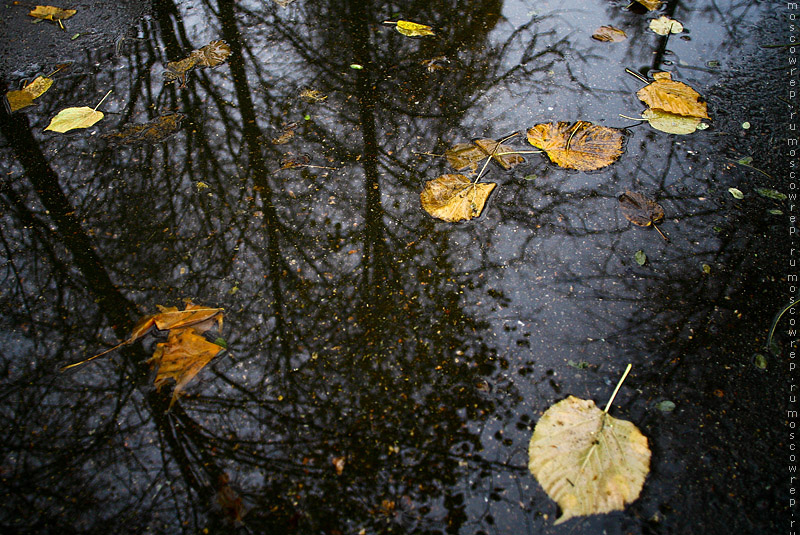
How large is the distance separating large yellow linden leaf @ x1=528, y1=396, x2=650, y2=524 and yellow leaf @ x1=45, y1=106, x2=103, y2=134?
253cm

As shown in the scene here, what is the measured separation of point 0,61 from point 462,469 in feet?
11.4

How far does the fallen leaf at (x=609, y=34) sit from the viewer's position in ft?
8.71

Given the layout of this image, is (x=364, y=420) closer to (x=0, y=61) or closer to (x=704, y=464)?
(x=704, y=464)

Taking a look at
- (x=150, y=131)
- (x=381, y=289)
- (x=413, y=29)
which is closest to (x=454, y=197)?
(x=381, y=289)

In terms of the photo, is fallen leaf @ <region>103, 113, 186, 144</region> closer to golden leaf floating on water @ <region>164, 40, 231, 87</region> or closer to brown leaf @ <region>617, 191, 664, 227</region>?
golden leaf floating on water @ <region>164, 40, 231, 87</region>

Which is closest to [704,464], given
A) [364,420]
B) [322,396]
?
[364,420]

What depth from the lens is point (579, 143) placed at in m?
2.10

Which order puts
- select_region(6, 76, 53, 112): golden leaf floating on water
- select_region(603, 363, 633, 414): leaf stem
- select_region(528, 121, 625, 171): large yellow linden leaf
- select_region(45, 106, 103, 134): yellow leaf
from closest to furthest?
1. select_region(603, 363, 633, 414): leaf stem
2. select_region(528, 121, 625, 171): large yellow linden leaf
3. select_region(45, 106, 103, 134): yellow leaf
4. select_region(6, 76, 53, 112): golden leaf floating on water

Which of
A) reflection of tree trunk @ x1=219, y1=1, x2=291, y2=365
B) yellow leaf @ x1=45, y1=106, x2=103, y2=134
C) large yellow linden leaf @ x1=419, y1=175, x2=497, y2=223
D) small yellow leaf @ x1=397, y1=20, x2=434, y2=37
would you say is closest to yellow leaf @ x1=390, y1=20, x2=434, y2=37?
small yellow leaf @ x1=397, y1=20, x2=434, y2=37

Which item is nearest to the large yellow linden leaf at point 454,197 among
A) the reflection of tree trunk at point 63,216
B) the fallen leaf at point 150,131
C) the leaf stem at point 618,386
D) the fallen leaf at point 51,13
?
the leaf stem at point 618,386

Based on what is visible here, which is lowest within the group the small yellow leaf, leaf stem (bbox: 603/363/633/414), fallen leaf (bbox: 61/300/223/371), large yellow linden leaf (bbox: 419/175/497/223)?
leaf stem (bbox: 603/363/633/414)

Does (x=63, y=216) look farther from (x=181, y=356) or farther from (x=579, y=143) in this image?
(x=579, y=143)

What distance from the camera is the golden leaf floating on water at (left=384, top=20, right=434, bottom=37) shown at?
275 centimetres

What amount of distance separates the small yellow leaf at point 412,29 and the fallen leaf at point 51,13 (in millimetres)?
2197
